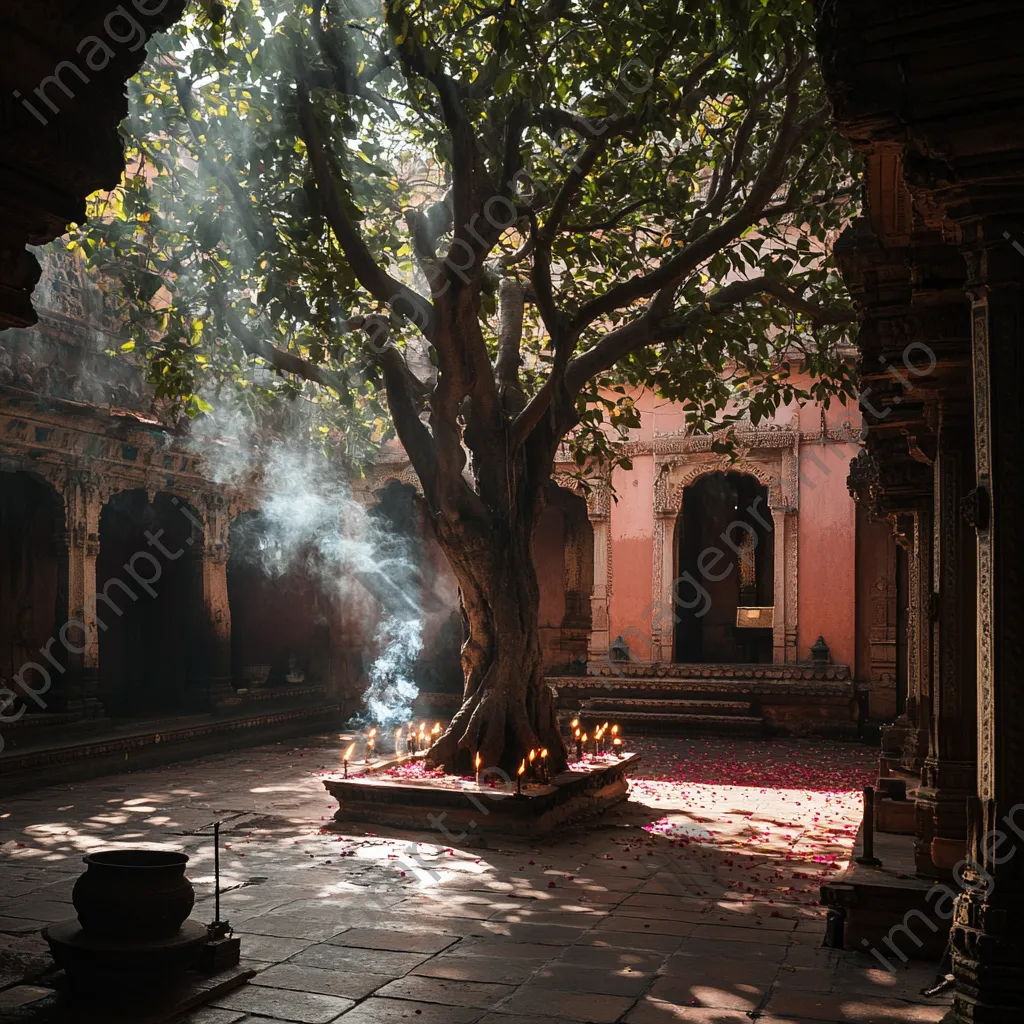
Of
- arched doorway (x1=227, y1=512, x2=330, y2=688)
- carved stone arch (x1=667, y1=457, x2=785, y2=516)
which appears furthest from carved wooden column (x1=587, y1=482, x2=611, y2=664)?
arched doorway (x1=227, y1=512, x2=330, y2=688)

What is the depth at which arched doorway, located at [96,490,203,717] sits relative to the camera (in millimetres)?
17594

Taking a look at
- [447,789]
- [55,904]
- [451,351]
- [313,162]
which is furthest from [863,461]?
[55,904]

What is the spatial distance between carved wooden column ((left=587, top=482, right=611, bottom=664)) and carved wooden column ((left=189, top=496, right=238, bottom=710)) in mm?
5941

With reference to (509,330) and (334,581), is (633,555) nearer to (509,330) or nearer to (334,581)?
(334,581)

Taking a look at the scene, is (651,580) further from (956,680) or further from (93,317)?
(956,680)

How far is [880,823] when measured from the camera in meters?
8.10

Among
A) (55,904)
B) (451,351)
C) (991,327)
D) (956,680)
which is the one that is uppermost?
(451,351)

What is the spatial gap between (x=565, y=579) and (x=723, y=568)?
319cm

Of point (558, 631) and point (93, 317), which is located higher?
point (93, 317)

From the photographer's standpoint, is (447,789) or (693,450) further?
(693,450)

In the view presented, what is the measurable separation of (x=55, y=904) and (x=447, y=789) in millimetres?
3520

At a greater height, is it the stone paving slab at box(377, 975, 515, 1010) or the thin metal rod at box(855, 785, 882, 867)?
the thin metal rod at box(855, 785, 882, 867)

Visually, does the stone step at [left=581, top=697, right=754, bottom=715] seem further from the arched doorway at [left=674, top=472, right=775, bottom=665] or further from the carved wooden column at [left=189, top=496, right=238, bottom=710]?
the carved wooden column at [left=189, top=496, right=238, bottom=710]

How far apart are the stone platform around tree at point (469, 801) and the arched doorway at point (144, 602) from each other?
782 cm
